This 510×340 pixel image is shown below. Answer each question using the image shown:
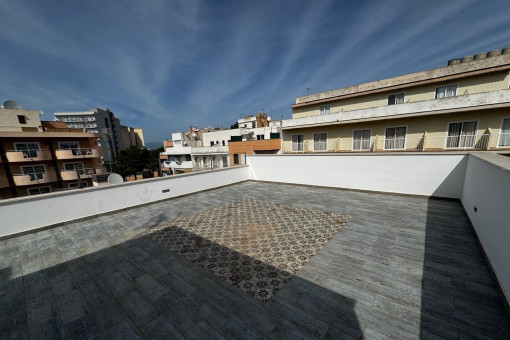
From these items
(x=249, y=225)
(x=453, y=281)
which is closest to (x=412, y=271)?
(x=453, y=281)

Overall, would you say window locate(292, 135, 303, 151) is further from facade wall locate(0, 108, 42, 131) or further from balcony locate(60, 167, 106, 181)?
facade wall locate(0, 108, 42, 131)

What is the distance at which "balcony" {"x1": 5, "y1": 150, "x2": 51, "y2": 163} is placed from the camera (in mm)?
17078

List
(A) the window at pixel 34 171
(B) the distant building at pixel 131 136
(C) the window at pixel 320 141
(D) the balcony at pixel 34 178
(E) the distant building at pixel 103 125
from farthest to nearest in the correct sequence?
(B) the distant building at pixel 131 136
(E) the distant building at pixel 103 125
(A) the window at pixel 34 171
(D) the balcony at pixel 34 178
(C) the window at pixel 320 141

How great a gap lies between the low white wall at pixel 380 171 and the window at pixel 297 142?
18.3 feet

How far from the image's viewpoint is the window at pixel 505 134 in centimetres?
954

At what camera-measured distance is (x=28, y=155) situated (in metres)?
18.0

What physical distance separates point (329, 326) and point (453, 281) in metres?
2.30

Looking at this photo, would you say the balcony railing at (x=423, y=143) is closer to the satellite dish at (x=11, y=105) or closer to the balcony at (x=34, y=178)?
the balcony at (x=34, y=178)

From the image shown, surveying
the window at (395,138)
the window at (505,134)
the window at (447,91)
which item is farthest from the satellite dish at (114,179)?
the window at (447,91)

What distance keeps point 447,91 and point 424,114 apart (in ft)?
11.5

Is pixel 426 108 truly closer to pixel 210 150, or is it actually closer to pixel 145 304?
pixel 145 304

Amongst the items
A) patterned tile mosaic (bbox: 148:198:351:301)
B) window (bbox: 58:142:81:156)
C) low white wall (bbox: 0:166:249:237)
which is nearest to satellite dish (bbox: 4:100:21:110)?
window (bbox: 58:142:81:156)

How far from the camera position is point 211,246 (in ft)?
13.7

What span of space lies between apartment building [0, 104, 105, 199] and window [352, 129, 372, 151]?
77.8ft
